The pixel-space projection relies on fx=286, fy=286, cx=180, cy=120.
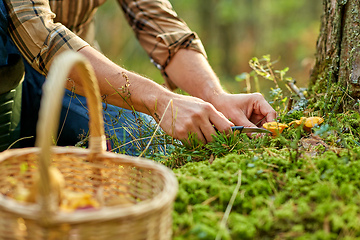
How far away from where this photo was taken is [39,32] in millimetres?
1323

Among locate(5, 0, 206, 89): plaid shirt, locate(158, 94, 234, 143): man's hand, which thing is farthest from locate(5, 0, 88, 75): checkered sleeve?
locate(158, 94, 234, 143): man's hand

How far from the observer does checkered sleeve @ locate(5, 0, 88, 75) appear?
1319 millimetres

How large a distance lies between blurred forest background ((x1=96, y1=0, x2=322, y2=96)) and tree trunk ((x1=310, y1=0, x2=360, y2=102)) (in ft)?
18.5

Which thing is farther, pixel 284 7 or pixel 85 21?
pixel 284 7

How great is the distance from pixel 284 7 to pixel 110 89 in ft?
26.4

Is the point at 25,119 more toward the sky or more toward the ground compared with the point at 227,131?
more toward the ground

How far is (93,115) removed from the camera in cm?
81

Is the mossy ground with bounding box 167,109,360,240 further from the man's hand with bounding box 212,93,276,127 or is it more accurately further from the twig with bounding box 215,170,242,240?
the man's hand with bounding box 212,93,276,127

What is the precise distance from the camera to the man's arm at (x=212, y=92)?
146 centimetres

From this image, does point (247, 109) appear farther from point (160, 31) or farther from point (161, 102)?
point (160, 31)

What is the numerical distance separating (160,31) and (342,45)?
3.79ft

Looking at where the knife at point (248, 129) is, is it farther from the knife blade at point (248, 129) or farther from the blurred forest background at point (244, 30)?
the blurred forest background at point (244, 30)

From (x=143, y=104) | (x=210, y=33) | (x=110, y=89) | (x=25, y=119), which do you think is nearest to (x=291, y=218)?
(x=143, y=104)

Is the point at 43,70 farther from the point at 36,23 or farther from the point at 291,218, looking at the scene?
the point at 291,218
